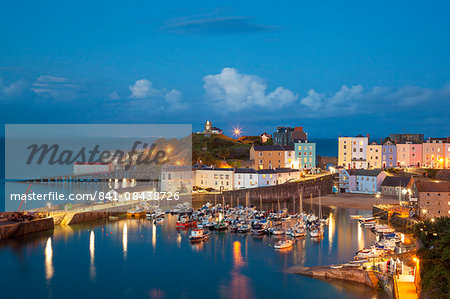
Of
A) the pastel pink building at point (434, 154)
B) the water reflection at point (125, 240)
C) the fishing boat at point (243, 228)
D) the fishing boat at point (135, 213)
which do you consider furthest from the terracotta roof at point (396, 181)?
the water reflection at point (125, 240)

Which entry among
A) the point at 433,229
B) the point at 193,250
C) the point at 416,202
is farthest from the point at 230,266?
the point at 416,202

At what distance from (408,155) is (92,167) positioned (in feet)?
151

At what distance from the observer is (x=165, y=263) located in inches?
797

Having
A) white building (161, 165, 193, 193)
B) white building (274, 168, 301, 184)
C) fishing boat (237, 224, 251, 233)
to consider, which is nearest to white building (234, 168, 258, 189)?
white building (274, 168, 301, 184)

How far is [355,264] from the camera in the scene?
17562 millimetres

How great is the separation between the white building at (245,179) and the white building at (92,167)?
33452 millimetres

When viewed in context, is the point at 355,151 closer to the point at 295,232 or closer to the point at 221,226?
the point at 295,232

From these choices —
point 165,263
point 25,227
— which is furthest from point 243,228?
point 25,227

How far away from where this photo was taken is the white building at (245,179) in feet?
129

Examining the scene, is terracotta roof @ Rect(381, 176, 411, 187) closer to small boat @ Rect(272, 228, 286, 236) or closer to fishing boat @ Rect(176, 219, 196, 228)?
small boat @ Rect(272, 228, 286, 236)

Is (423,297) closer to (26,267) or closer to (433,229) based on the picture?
(433,229)

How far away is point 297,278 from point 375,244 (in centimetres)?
588

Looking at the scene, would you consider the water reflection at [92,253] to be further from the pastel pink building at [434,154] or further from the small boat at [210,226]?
Result: the pastel pink building at [434,154]

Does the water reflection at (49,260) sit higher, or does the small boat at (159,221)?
the small boat at (159,221)
